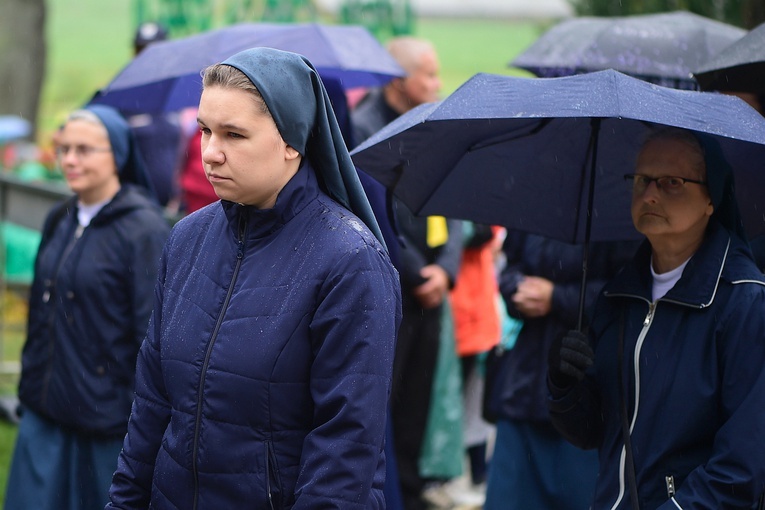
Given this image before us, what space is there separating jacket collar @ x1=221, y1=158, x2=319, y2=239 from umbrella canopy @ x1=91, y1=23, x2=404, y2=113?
2393 mm

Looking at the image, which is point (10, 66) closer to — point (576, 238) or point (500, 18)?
point (576, 238)

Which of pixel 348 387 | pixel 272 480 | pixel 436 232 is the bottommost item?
pixel 436 232

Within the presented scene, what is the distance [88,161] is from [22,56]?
12425 millimetres

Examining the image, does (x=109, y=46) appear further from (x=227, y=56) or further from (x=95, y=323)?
(x=95, y=323)

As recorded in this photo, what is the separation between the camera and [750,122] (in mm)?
3389

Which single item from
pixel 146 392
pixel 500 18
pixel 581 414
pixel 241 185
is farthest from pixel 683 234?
pixel 500 18

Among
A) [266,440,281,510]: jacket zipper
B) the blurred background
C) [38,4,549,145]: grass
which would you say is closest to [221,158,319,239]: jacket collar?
[266,440,281,510]: jacket zipper

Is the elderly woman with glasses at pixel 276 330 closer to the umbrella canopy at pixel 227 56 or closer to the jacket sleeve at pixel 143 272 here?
the jacket sleeve at pixel 143 272

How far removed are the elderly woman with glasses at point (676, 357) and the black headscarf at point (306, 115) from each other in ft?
3.08

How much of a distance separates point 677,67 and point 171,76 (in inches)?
92.4

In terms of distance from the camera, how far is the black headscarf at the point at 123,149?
531cm

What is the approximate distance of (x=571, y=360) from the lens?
145 inches

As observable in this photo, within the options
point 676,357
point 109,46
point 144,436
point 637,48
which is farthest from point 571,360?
point 109,46

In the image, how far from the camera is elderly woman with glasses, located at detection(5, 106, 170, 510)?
193 inches
